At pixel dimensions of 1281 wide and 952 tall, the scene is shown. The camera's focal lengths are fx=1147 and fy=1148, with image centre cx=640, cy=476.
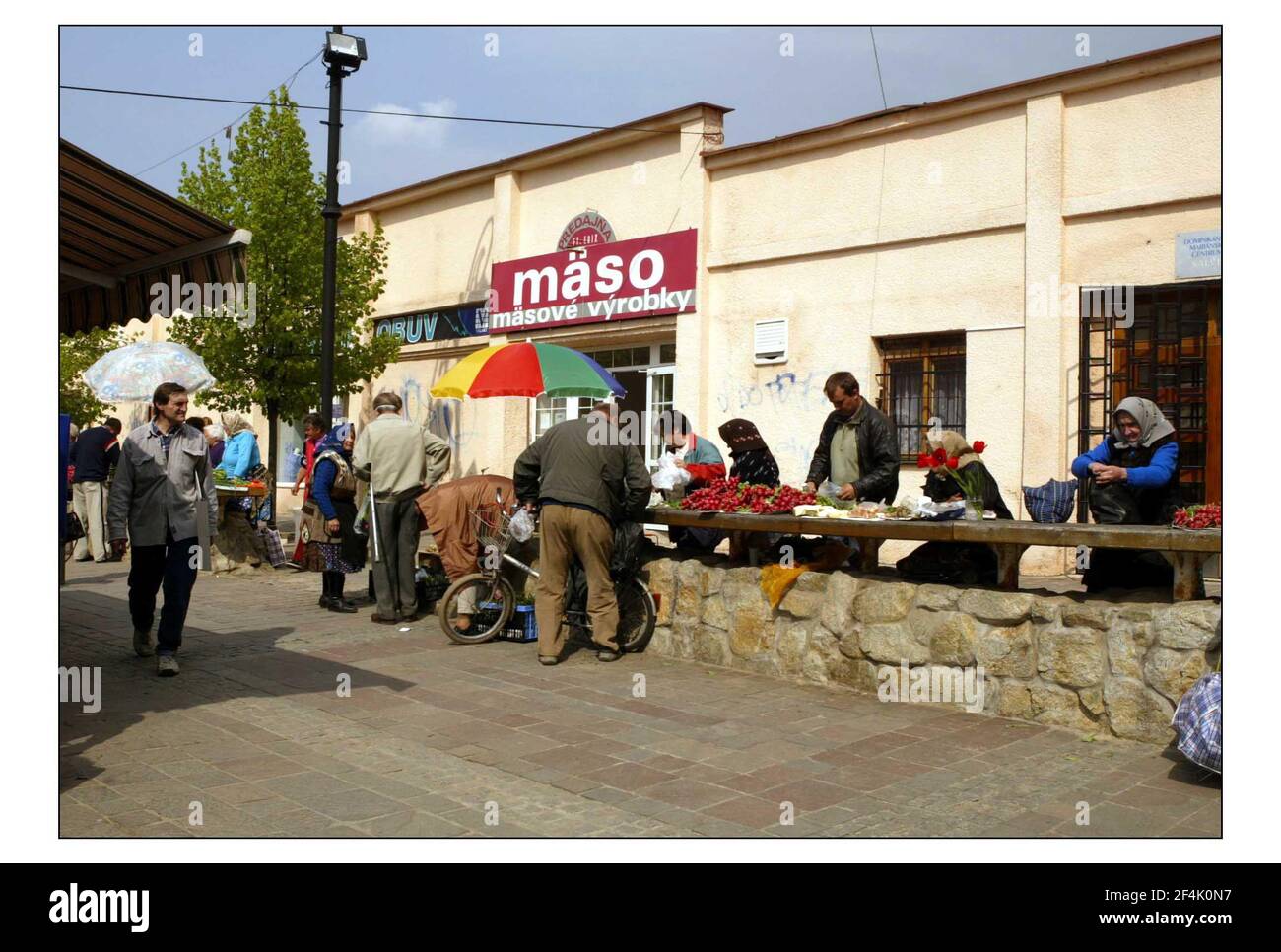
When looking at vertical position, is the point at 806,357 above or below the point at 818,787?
above

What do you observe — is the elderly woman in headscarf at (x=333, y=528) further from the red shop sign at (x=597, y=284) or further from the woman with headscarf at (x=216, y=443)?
the red shop sign at (x=597, y=284)

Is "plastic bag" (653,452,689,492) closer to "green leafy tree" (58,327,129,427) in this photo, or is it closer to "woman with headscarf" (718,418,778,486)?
"woman with headscarf" (718,418,778,486)

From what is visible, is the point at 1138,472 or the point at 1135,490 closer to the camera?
the point at 1138,472

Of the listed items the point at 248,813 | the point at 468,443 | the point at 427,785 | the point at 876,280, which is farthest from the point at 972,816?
the point at 468,443

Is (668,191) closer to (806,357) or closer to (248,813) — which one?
(806,357)

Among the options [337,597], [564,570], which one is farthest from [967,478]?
[337,597]

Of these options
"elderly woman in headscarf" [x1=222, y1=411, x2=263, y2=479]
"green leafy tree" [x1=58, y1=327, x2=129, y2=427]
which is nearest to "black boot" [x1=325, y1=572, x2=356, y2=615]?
"elderly woman in headscarf" [x1=222, y1=411, x2=263, y2=479]

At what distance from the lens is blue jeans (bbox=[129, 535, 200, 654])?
25.0 feet

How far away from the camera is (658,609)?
342 inches

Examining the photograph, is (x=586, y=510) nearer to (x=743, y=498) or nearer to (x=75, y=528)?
(x=743, y=498)

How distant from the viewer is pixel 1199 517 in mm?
5938

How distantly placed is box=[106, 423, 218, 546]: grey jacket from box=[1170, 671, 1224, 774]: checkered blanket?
19.9ft

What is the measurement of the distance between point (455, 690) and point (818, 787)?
112 inches

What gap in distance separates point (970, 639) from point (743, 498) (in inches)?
83.7
